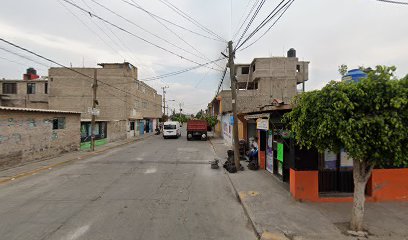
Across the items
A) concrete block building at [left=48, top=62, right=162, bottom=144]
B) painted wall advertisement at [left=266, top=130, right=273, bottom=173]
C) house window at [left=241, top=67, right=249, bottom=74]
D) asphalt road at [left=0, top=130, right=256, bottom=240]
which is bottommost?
asphalt road at [left=0, top=130, right=256, bottom=240]

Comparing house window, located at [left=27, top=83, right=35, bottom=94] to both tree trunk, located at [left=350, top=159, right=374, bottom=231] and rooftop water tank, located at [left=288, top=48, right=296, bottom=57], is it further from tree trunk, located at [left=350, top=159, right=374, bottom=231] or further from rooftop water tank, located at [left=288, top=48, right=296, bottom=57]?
rooftop water tank, located at [left=288, top=48, right=296, bottom=57]

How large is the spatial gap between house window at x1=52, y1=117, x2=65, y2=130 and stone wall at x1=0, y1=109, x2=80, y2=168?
0.22 metres

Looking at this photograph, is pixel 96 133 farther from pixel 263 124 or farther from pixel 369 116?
pixel 369 116

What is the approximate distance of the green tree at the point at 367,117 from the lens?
3920mm

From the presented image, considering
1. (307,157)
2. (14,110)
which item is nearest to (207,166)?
(307,157)

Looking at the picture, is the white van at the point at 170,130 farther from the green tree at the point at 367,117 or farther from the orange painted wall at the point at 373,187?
the green tree at the point at 367,117

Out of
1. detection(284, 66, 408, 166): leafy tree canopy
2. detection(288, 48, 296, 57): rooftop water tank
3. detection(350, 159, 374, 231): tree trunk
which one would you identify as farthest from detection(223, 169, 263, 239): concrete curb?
detection(288, 48, 296, 57): rooftop water tank

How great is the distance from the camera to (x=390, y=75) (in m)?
4.08

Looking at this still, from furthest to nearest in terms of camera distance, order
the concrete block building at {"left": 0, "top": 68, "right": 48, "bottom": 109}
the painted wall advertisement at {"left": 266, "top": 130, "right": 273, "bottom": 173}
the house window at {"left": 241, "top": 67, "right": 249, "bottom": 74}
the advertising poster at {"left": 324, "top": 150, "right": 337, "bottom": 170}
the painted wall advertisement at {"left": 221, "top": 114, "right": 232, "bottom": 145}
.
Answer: the house window at {"left": 241, "top": 67, "right": 249, "bottom": 74} → the concrete block building at {"left": 0, "top": 68, "right": 48, "bottom": 109} → the painted wall advertisement at {"left": 221, "top": 114, "right": 232, "bottom": 145} → the painted wall advertisement at {"left": 266, "top": 130, "right": 273, "bottom": 173} → the advertising poster at {"left": 324, "top": 150, "right": 337, "bottom": 170}

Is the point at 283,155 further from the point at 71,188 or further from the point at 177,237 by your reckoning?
the point at 71,188

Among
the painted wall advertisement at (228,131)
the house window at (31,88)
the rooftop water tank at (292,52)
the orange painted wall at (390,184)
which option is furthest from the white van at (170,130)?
the rooftop water tank at (292,52)

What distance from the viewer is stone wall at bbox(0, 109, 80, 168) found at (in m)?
11.1

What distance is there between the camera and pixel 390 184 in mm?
6746

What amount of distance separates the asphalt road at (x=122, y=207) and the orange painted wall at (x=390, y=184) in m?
4.21
